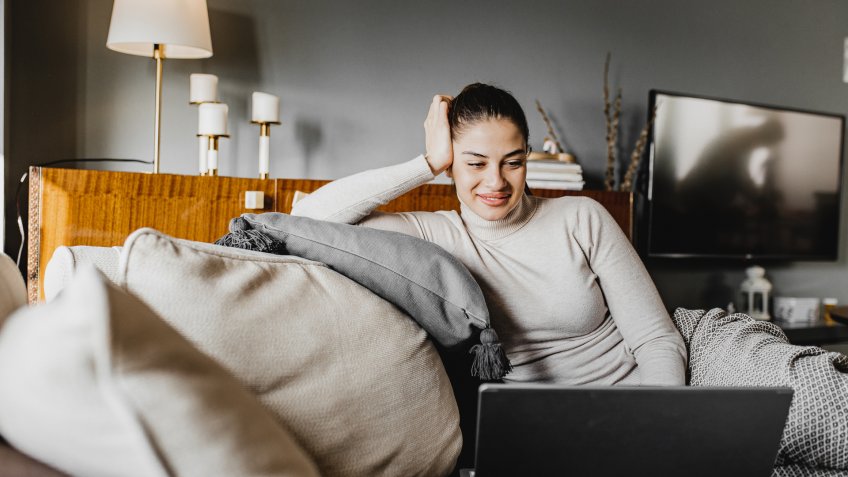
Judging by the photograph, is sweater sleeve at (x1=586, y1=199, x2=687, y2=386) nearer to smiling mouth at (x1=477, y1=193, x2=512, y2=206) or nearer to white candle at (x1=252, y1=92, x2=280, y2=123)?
smiling mouth at (x1=477, y1=193, x2=512, y2=206)

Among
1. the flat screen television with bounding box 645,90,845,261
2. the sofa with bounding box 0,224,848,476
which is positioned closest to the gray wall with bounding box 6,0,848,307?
the flat screen television with bounding box 645,90,845,261

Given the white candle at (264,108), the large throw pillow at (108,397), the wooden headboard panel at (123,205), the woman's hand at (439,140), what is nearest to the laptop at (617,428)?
the large throw pillow at (108,397)

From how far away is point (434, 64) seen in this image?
2.93 m

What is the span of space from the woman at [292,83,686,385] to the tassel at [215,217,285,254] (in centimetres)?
38

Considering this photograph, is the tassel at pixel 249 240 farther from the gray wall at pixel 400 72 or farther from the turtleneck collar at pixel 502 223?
the gray wall at pixel 400 72

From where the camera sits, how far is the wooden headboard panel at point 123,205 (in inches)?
72.9

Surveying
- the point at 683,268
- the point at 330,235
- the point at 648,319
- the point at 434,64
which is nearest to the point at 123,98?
the point at 434,64

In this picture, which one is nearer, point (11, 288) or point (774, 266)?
point (11, 288)

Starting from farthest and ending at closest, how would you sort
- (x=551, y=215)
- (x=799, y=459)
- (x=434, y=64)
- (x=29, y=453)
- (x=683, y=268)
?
(x=683, y=268), (x=434, y=64), (x=551, y=215), (x=799, y=459), (x=29, y=453)

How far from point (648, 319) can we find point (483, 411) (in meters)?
0.77

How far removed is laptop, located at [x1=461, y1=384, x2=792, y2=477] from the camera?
2.47 ft

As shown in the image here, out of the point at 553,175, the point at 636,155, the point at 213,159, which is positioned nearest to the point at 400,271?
the point at 213,159

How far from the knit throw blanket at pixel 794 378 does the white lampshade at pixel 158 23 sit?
1.72 m

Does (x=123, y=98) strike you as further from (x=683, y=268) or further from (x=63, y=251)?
(x=683, y=268)
